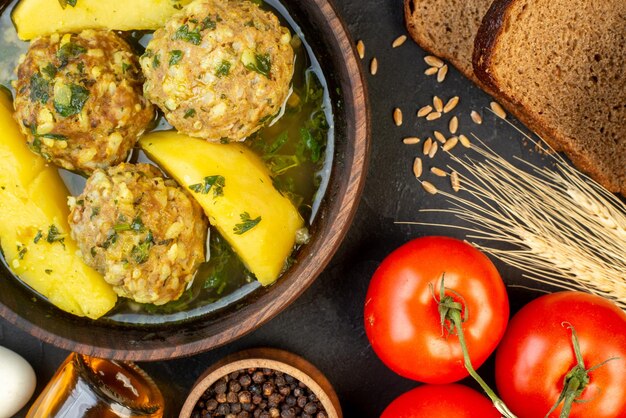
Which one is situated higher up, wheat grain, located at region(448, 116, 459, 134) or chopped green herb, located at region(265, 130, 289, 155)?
chopped green herb, located at region(265, 130, 289, 155)

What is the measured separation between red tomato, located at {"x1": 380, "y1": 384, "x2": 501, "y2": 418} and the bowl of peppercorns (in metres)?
0.29

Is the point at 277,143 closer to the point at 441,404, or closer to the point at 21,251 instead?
the point at 21,251

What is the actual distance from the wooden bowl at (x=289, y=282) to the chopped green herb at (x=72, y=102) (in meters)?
0.62

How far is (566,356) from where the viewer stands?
301 centimetres

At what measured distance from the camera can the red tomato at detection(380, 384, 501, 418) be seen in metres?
3.14

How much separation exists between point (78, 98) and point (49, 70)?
0.46 feet

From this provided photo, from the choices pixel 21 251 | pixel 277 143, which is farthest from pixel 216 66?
pixel 21 251

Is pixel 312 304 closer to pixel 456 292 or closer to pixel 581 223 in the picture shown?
pixel 456 292

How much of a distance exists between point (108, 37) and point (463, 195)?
1682 millimetres

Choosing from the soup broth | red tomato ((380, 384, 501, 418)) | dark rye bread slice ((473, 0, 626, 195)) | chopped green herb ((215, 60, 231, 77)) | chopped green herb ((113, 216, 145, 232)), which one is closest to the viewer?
chopped green herb ((215, 60, 231, 77))

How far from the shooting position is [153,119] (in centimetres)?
290

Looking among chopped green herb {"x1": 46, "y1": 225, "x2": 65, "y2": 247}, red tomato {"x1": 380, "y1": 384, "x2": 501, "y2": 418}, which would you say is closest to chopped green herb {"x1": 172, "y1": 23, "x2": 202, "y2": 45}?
chopped green herb {"x1": 46, "y1": 225, "x2": 65, "y2": 247}

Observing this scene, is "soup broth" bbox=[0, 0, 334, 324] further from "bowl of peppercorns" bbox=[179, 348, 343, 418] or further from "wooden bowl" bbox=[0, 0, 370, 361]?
"bowl of peppercorns" bbox=[179, 348, 343, 418]

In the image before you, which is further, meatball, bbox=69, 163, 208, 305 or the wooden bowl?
the wooden bowl
